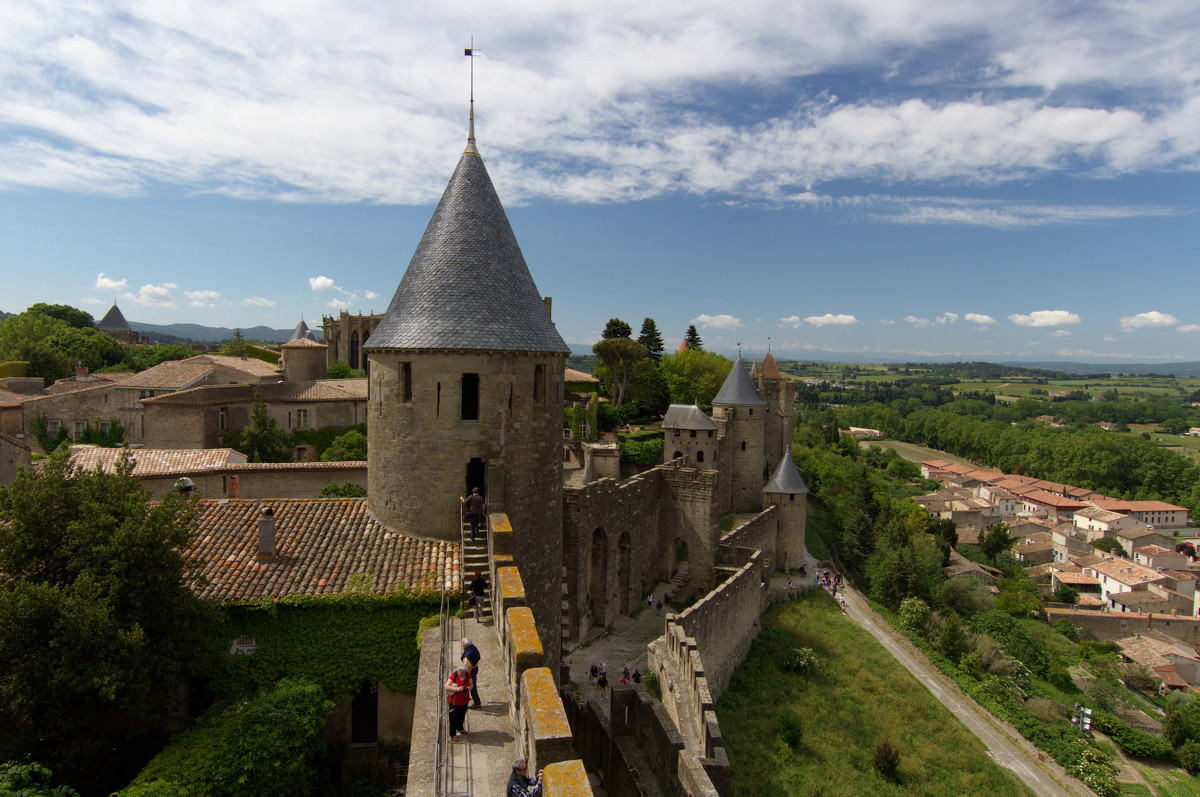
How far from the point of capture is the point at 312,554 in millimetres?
13125

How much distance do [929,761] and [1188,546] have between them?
9799 cm

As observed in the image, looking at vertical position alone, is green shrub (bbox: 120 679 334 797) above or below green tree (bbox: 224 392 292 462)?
below

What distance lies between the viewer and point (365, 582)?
479 inches

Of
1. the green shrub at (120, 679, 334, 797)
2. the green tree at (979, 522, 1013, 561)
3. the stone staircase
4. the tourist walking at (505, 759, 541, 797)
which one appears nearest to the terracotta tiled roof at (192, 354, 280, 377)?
the stone staircase

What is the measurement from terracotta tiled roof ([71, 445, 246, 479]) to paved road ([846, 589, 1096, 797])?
31269 millimetres

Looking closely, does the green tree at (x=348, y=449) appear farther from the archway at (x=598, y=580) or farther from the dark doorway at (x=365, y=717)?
the dark doorway at (x=365, y=717)

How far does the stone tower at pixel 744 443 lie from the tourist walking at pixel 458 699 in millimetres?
35579

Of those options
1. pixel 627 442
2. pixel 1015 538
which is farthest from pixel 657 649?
pixel 1015 538

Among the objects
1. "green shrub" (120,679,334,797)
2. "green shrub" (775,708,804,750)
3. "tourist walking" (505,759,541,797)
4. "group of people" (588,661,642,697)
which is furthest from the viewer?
"green shrub" (775,708,804,750)

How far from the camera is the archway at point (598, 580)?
24.4 meters

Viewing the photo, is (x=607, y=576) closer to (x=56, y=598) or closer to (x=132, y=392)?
(x=56, y=598)

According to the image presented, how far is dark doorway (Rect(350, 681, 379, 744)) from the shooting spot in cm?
1219

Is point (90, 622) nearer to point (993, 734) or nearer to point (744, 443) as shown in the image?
point (993, 734)

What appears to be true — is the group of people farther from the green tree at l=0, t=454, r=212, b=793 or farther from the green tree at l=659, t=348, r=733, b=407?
the green tree at l=659, t=348, r=733, b=407
